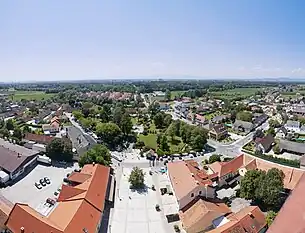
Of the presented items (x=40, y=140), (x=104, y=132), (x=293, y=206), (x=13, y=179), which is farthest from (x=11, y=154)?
(x=293, y=206)

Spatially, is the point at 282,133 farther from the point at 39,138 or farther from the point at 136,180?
the point at 39,138

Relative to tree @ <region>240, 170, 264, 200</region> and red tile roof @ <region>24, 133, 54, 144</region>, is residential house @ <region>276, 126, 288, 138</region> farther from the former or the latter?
red tile roof @ <region>24, 133, 54, 144</region>

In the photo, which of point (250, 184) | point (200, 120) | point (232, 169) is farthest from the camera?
point (200, 120)

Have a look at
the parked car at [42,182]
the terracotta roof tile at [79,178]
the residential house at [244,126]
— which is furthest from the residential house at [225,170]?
the residential house at [244,126]

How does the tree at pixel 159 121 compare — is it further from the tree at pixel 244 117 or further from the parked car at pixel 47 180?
the parked car at pixel 47 180

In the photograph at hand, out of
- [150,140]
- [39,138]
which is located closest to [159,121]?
[150,140]

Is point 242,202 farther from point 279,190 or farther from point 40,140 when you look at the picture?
point 40,140

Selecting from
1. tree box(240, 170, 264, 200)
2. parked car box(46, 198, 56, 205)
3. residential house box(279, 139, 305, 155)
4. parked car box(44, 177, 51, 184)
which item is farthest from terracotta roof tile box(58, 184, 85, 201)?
residential house box(279, 139, 305, 155)
